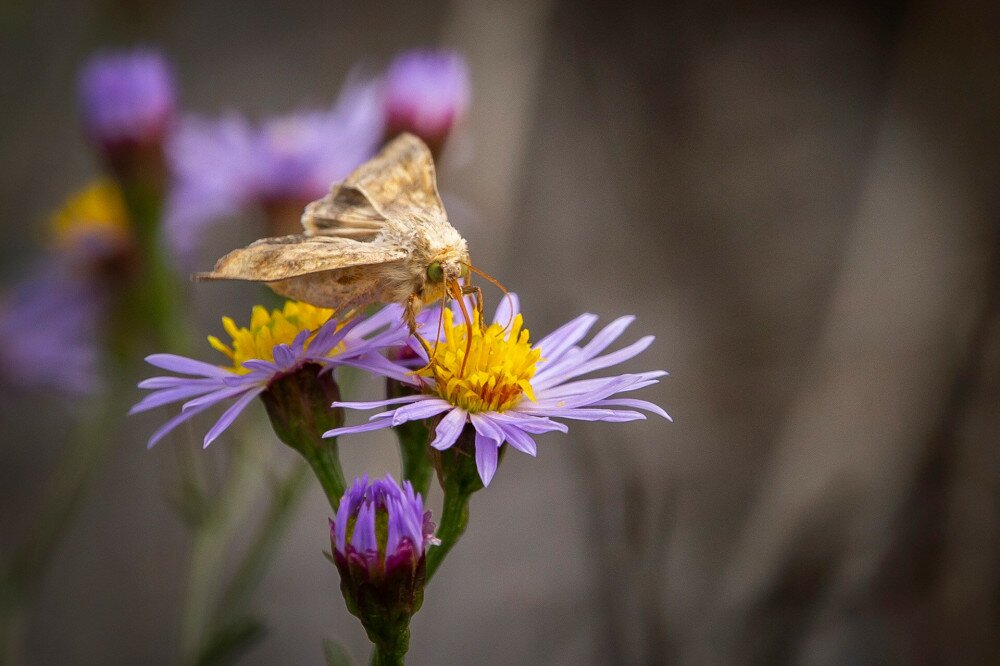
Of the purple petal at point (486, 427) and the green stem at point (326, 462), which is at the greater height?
the purple petal at point (486, 427)

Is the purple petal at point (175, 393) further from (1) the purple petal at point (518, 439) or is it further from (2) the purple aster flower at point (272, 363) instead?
(1) the purple petal at point (518, 439)

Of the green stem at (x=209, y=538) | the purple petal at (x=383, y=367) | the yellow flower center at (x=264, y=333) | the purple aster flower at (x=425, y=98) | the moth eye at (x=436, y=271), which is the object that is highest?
the purple aster flower at (x=425, y=98)

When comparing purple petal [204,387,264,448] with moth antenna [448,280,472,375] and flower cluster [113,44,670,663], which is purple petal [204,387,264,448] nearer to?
flower cluster [113,44,670,663]

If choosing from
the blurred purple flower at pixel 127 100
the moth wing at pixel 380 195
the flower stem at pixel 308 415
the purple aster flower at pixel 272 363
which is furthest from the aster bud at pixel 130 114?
the flower stem at pixel 308 415

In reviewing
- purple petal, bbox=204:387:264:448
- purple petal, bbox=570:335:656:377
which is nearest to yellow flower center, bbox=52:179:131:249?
purple petal, bbox=204:387:264:448

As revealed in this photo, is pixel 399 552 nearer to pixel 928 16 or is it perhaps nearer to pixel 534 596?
pixel 534 596

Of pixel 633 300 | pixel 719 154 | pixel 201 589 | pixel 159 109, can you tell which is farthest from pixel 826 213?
pixel 201 589
